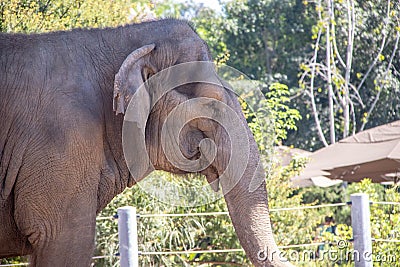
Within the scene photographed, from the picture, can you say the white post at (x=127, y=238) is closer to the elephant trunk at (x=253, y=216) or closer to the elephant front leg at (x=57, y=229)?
the elephant trunk at (x=253, y=216)

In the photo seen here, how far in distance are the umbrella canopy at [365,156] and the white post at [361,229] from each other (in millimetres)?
4246

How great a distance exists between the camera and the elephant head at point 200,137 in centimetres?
433

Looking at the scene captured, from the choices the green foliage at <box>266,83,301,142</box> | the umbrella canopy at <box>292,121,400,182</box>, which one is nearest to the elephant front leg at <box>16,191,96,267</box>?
the green foliage at <box>266,83,301,142</box>

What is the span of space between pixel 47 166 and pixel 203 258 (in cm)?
561

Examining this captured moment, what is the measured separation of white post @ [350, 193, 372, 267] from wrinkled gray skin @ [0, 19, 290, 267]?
275 cm

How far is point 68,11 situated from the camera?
361 inches

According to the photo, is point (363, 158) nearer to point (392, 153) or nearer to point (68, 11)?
point (392, 153)

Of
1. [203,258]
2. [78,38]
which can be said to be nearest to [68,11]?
[203,258]

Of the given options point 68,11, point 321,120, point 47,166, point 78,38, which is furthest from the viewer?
point 321,120

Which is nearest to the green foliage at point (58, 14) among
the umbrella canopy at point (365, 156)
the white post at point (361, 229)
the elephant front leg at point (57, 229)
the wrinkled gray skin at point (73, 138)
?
the white post at point (361, 229)

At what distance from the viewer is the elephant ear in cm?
404

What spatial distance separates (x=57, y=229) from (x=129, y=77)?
88cm

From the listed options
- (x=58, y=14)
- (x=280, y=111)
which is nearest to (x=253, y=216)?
(x=58, y=14)

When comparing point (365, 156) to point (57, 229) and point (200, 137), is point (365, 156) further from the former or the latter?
point (57, 229)
